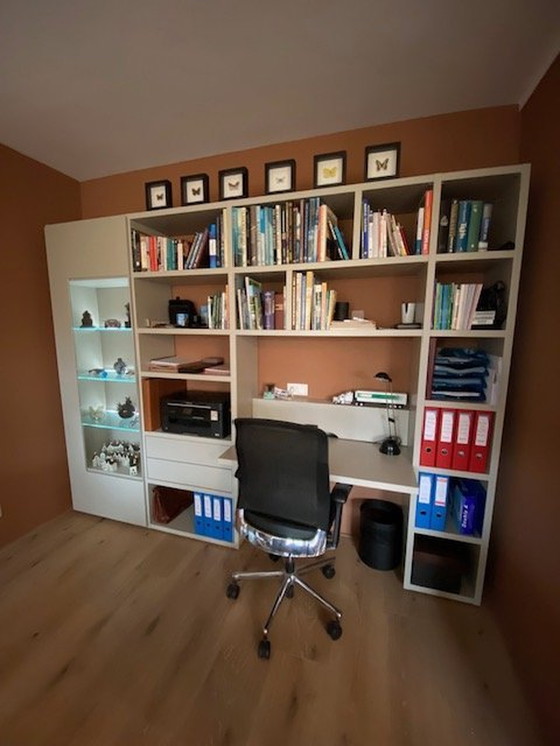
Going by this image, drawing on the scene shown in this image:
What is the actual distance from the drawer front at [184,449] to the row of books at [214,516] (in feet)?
0.86

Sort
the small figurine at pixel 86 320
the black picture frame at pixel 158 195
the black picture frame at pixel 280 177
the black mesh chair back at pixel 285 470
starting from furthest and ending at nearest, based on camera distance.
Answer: the small figurine at pixel 86 320, the black picture frame at pixel 158 195, the black picture frame at pixel 280 177, the black mesh chair back at pixel 285 470

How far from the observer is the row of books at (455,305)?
1.50 metres

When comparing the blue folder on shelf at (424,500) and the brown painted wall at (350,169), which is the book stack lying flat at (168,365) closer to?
the brown painted wall at (350,169)

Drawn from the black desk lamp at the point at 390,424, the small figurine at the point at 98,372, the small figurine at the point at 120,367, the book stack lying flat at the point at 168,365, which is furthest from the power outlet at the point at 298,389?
the small figurine at the point at 98,372

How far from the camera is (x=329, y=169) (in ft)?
5.61

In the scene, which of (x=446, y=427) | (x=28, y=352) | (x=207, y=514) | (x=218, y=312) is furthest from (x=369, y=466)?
(x=28, y=352)

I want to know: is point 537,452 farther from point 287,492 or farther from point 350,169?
point 350,169

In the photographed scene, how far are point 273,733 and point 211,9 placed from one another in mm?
2736

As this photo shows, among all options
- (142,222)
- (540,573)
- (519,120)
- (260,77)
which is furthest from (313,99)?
(540,573)

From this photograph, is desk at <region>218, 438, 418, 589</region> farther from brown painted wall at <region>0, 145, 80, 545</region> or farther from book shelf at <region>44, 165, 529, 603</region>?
brown painted wall at <region>0, 145, 80, 545</region>

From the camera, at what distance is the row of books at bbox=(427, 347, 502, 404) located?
160 cm

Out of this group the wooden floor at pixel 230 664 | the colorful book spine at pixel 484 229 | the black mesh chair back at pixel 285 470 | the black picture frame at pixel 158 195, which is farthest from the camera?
the black picture frame at pixel 158 195

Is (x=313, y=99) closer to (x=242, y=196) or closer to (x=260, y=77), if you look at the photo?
(x=260, y=77)

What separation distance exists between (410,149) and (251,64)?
3.24 feet
